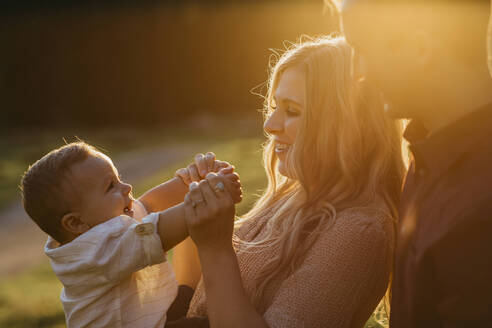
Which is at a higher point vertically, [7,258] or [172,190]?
[172,190]

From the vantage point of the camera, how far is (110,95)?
3117 centimetres

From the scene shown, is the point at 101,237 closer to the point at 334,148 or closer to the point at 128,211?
the point at 128,211

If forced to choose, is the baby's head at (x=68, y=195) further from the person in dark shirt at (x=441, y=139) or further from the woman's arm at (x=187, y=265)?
the person in dark shirt at (x=441, y=139)

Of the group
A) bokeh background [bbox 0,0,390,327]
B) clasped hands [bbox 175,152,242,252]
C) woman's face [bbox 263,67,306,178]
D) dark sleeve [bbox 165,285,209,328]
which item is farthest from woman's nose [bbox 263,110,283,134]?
bokeh background [bbox 0,0,390,327]

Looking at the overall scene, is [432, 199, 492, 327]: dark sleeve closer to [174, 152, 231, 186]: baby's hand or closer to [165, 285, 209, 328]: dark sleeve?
[165, 285, 209, 328]: dark sleeve

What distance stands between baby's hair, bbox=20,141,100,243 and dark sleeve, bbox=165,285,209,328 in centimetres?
62

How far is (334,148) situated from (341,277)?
65cm

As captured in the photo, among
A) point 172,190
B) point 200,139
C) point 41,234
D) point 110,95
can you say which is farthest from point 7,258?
point 110,95

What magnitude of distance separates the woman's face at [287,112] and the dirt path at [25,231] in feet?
20.8

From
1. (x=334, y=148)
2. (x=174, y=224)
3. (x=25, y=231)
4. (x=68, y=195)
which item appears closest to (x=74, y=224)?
(x=68, y=195)

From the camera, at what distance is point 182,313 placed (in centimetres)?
264

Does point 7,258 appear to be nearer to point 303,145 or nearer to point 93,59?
point 303,145

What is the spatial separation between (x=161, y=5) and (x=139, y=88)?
4.81 meters

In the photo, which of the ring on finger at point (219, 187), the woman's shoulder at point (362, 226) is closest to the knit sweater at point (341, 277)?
the woman's shoulder at point (362, 226)
